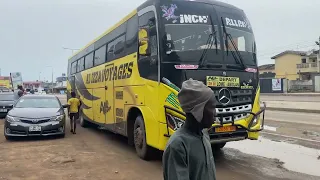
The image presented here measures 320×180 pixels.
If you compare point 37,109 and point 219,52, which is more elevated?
point 219,52

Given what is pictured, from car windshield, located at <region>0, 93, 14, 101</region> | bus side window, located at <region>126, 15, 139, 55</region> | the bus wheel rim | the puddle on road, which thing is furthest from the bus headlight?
car windshield, located at <region>0, 93, 14, 101</region>

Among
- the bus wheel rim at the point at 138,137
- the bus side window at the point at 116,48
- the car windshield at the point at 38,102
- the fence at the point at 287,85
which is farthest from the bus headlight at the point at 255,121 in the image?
the fence at the point at 287,85

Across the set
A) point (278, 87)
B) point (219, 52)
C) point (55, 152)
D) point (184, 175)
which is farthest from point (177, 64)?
point (278, 87)

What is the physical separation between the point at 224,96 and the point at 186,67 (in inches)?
38.4

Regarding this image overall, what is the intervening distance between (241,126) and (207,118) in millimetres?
5034

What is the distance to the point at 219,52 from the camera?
712cm

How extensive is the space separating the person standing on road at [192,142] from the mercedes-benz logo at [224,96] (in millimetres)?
4731

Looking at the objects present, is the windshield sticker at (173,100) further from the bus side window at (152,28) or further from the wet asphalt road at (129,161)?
the wet asphalt road at (129,161)

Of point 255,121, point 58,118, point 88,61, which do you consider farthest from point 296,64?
point 255,121

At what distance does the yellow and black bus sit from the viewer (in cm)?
677

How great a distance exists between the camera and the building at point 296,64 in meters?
63.8

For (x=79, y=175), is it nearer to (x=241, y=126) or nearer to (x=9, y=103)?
(x=241, y=126)

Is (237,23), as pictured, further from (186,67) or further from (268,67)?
(268,67)

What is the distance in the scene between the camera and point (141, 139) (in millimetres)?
7852
